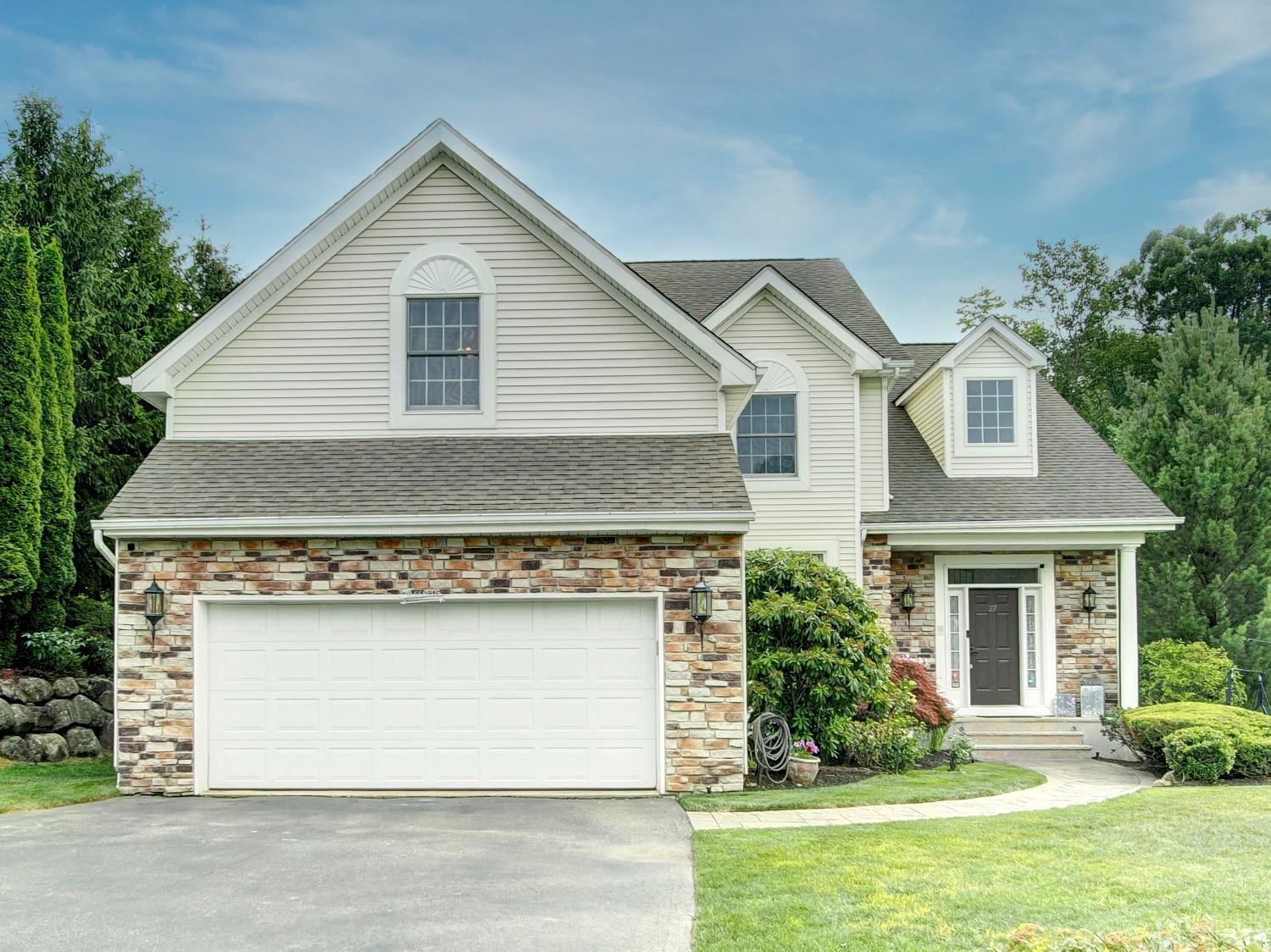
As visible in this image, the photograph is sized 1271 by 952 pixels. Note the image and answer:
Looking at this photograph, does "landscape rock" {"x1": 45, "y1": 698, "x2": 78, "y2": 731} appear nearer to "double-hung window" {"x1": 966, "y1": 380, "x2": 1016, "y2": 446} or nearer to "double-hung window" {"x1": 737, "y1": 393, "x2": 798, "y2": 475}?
"double-hung window" {"x1": 737, "y1": 393, "x2": 798, "y2": 475}

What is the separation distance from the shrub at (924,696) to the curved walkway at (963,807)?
4.78 ft

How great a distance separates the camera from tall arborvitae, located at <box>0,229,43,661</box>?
45.0 feet

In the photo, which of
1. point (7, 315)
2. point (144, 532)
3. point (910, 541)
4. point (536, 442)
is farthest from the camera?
point (910, 541)

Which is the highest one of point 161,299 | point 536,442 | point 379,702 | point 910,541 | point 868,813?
point 161,299

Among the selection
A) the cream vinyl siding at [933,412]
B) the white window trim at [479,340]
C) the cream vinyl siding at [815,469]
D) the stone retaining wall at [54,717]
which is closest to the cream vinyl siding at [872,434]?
the cream vinyl siding at [815,469]

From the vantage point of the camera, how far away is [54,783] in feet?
36.0

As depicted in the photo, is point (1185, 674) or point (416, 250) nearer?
point (416, 250)

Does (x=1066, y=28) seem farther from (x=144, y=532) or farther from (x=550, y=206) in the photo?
(x=144, y=532)

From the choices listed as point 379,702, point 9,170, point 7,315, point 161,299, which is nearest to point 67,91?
point 9,170

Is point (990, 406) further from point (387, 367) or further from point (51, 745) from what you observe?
point (51, 745)

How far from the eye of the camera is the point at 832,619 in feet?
38.1

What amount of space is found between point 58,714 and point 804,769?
402 inches

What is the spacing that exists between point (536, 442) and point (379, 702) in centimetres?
331

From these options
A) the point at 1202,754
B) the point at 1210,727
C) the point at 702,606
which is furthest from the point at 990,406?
the point at 702,606
